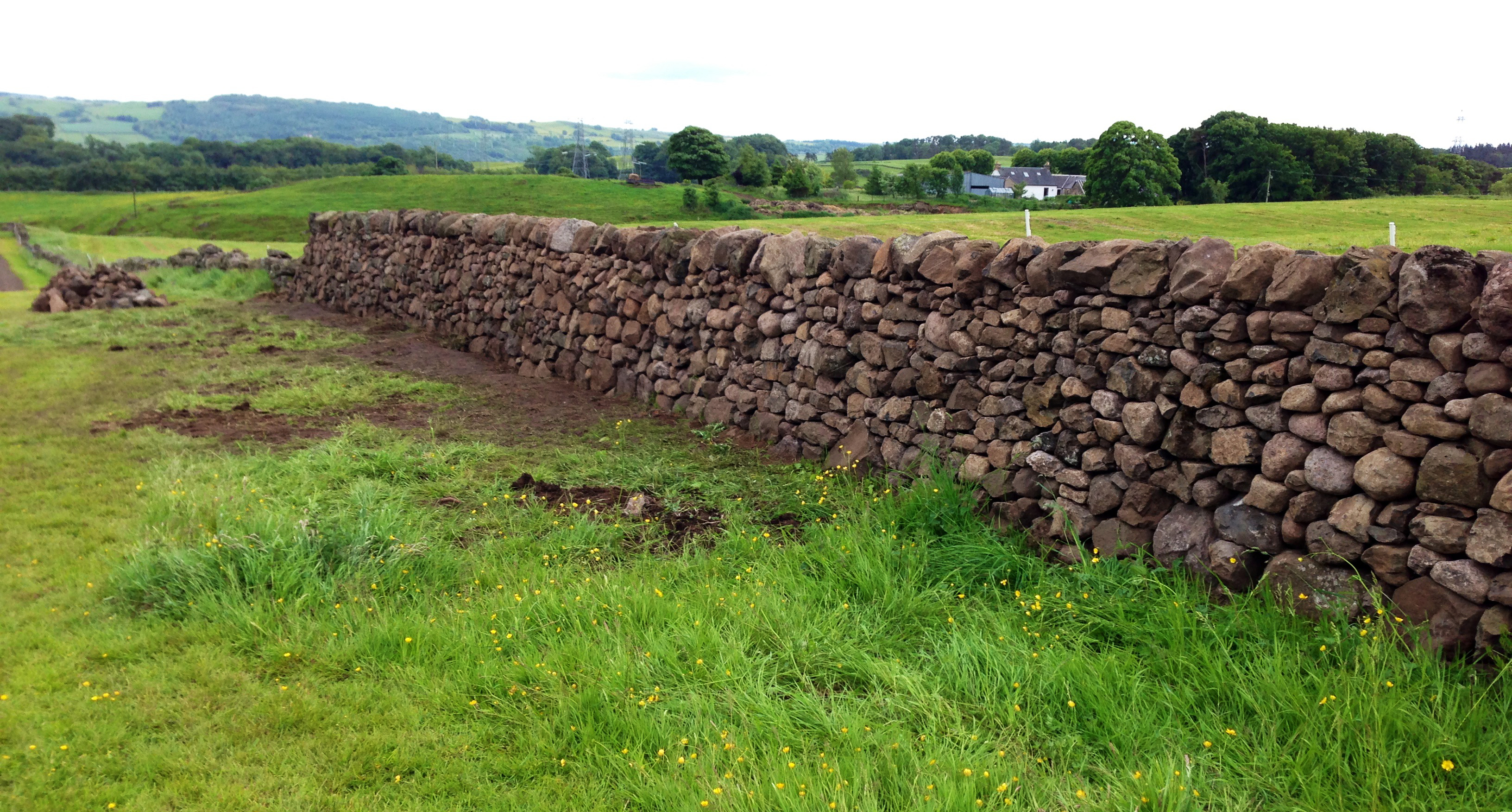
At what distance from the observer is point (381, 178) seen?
223ft

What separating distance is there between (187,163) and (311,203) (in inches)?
2330

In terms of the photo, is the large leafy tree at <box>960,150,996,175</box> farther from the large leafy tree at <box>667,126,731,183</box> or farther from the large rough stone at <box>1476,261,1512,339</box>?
the large leafy tree at <box>667,126,731,183</box>

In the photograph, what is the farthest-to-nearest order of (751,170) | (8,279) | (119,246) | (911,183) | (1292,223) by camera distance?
(119,246)
(751,170)
(8,279)
(911,183)
(1292,223)

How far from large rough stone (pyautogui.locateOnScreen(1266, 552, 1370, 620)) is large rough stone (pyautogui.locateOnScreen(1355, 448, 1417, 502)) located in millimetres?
411

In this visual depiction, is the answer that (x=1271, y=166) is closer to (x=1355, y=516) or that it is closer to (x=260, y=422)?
(x=1355, y=516)

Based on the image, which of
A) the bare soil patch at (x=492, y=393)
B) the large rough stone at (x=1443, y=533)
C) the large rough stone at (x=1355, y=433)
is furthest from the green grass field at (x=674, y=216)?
the bare soil patch at (x=492, y=393)

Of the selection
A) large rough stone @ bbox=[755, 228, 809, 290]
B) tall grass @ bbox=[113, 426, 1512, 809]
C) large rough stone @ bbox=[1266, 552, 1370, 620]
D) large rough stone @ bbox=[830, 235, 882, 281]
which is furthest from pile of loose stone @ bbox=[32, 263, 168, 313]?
large rough stone @ bbox=[1266, 552, 1370, 620]

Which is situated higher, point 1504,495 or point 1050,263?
point 1050,263

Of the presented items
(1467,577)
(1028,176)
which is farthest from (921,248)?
(1028,176)

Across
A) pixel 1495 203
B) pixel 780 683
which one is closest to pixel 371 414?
pixel 780 683

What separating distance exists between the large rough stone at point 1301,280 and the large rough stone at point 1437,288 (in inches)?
13.6

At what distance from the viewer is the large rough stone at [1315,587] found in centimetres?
413

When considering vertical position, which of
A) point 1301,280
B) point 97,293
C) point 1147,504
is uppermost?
point 1301,280

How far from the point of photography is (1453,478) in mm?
3855
